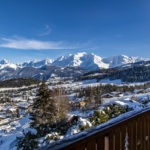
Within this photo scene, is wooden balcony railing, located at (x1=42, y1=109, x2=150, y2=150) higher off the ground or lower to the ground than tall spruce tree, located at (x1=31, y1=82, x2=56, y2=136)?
higher

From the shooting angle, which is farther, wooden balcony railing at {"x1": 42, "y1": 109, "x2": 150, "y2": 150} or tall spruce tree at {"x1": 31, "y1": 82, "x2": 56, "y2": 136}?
tall spruce tree at {"x1": 31, "y1": 82, "x2": 56, "y2": 136}

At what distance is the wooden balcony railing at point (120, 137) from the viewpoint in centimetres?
202

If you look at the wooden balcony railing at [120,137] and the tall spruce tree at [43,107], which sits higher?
the wooden balcony railing at [120,137]

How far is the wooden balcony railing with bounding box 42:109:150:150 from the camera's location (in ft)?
6.62

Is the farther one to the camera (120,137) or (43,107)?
(43,107)

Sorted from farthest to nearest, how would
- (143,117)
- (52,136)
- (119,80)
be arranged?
(119,80), (52,136), (143,117)

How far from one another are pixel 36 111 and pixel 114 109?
14.6 m

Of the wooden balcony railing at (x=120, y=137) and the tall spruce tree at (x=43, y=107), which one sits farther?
the tall spruce tree at (x=43, y=107)

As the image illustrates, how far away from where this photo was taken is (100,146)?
2.28 meters

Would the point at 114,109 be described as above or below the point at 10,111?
above

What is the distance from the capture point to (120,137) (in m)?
2.64

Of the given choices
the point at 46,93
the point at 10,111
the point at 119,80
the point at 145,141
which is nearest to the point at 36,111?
the point at 46,93

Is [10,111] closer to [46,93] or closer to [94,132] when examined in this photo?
[46,93]

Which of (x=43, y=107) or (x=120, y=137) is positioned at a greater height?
(x=120, y=137)
